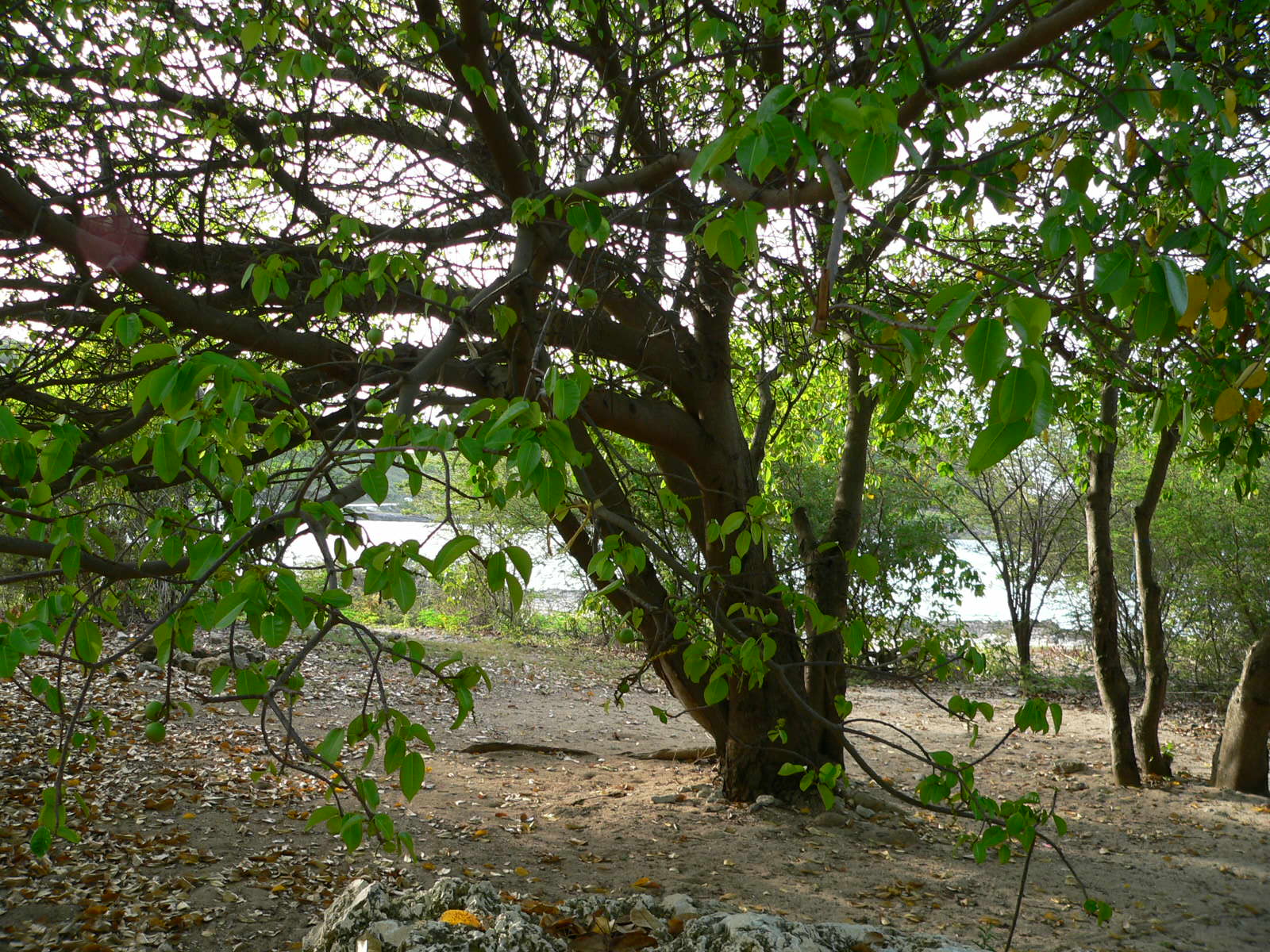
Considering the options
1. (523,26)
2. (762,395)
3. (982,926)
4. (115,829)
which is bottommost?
(115,829)

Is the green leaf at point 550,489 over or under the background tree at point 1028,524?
under

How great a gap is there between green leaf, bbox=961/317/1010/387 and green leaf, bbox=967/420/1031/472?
0.21ft

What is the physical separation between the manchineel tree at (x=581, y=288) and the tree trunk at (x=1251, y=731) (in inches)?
123

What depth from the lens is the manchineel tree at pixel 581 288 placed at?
5.06ft

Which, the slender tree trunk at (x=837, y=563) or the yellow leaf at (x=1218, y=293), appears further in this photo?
the slender tree trunk at (x=837, y=563)

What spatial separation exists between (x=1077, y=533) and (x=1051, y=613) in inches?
65.1

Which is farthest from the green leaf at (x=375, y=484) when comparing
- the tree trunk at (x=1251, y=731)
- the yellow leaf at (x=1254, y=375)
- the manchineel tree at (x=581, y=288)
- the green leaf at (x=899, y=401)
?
the tree trunk at (x=1251, y=731)

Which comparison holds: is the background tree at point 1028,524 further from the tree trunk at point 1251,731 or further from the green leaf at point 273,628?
the green leaf at point 273,628

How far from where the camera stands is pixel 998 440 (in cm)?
110

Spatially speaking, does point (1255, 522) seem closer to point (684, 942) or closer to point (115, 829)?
point (684, 942)

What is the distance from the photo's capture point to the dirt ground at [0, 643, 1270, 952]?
389 cm

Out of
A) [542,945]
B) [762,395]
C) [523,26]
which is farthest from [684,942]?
[762,395]

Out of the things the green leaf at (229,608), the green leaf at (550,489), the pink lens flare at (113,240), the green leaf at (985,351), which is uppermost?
the pink lens flare at (113,240)

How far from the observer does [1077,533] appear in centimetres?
1276
